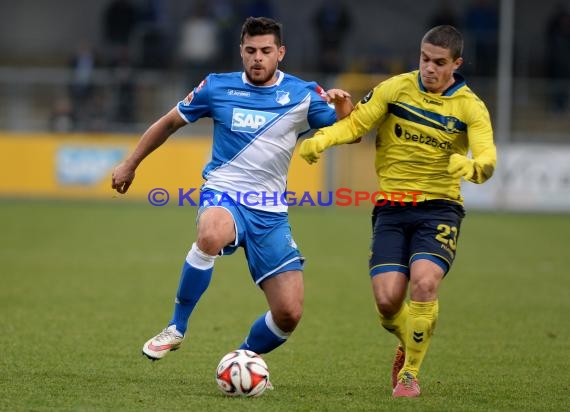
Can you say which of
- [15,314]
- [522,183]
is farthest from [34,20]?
[15,314]

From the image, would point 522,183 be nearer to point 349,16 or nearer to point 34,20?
point 349,16

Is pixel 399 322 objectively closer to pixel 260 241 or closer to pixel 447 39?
pixel 260 241

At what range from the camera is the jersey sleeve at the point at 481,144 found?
256 inches

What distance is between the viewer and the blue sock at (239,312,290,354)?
7.02m

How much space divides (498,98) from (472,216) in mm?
3661

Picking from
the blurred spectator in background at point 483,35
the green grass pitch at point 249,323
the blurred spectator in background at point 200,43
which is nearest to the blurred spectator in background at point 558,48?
the blurred spectator in background at point 483,35

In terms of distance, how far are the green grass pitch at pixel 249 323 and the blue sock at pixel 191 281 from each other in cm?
44

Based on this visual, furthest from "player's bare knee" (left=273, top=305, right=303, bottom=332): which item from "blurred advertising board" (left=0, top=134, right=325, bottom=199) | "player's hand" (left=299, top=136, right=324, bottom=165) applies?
"blurred advertising board" (left=0, top=134, right=325, bottom=199)

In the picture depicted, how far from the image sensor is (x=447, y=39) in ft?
22.4

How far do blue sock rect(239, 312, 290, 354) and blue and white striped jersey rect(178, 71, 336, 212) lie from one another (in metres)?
0.72

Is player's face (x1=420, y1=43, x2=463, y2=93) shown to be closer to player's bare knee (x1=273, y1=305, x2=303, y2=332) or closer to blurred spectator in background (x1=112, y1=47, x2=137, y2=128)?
player's bare knee (x1=273, y1=305, x2=303, y2=332)

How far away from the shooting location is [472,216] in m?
22.7

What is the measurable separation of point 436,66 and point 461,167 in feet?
2.61

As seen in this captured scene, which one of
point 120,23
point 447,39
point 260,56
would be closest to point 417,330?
point 447,39
